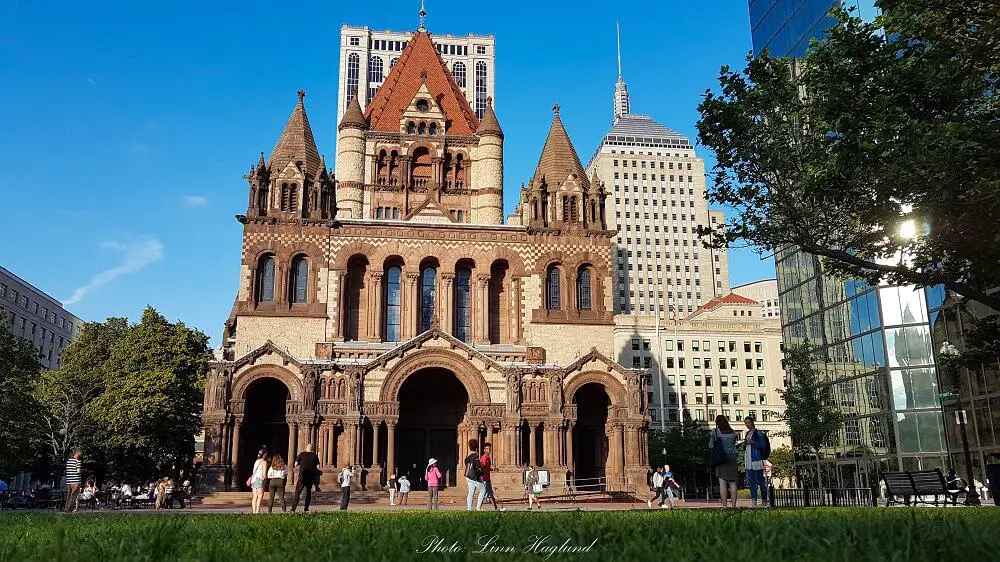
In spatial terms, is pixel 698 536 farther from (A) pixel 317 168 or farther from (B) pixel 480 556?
(A) pixel 317 168

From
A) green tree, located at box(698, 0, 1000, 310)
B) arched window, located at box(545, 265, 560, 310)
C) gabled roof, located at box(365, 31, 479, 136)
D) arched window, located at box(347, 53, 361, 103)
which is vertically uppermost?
arched window, located at box(347, 53, 361, 103)

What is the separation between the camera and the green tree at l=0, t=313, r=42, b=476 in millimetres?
41125

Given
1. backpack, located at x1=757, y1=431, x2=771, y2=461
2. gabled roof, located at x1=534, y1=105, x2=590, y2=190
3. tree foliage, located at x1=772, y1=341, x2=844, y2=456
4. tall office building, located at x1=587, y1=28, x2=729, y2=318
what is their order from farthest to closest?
1. tall office building, located at x1=587, y1=28, x2=729, y2=318
2. gabled roof, located at x1=534, y1=105, x2=590, y2=190
3. tree foliage, located at x1=772, y1=341, x2=844, y2=456
4. backpack, located at x1=757, y1=431, x2=771, y2=461

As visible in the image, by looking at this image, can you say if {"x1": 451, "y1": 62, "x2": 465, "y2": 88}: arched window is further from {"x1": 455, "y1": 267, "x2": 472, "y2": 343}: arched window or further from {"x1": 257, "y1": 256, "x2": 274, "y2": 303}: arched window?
{"x1": 257, "y1": 256, "x2": 274, "y2": 303}: arched window

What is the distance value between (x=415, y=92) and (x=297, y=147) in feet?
59.7

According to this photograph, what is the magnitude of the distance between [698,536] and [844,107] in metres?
13.7

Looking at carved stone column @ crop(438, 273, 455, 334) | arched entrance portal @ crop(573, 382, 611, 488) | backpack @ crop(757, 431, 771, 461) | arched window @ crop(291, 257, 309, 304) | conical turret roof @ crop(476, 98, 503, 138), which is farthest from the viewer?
conical turret roof @ crop(476, 98, 503, 138)

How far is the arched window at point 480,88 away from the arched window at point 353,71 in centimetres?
1914

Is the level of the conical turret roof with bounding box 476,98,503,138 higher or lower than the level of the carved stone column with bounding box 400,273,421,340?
higher

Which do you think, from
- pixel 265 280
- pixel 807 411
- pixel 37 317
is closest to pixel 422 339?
pixel 265 280

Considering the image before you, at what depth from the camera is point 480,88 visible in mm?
115000

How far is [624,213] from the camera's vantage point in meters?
136

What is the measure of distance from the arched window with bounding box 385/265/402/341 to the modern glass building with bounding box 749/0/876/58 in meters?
25.0

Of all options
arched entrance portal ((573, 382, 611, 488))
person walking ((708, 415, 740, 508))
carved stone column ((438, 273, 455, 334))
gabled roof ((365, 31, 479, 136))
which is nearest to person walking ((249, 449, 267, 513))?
person walking ((708, 415, 740, 508))
